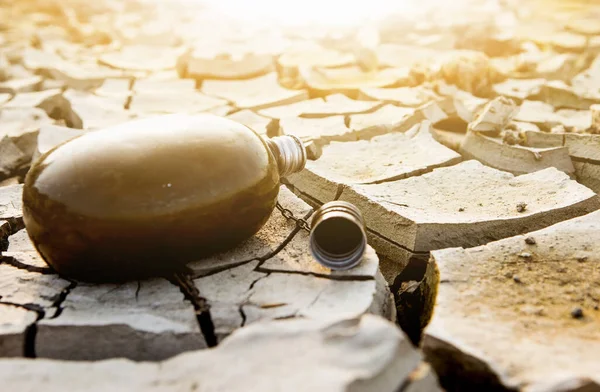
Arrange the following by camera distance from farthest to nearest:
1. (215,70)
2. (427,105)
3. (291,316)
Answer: (215,70)
(427,105)
(291,316)

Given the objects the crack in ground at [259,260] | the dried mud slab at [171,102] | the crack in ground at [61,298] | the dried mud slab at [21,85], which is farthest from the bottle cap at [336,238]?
the dried mud slab at [21,85]

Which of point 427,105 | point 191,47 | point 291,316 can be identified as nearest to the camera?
point 291,316

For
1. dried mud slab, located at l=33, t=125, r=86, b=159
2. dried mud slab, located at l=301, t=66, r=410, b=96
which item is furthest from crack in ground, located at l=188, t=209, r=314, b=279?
dried mud slab, located at l=301, t=66, r=410, b=96

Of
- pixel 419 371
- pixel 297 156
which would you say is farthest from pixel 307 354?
pixel 297 156

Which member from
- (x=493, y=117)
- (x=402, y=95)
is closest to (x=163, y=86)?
(x=402, y=95)

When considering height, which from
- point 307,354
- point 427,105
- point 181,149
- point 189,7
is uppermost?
point 181,149

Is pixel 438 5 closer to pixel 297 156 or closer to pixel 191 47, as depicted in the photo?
pixel 191 47
